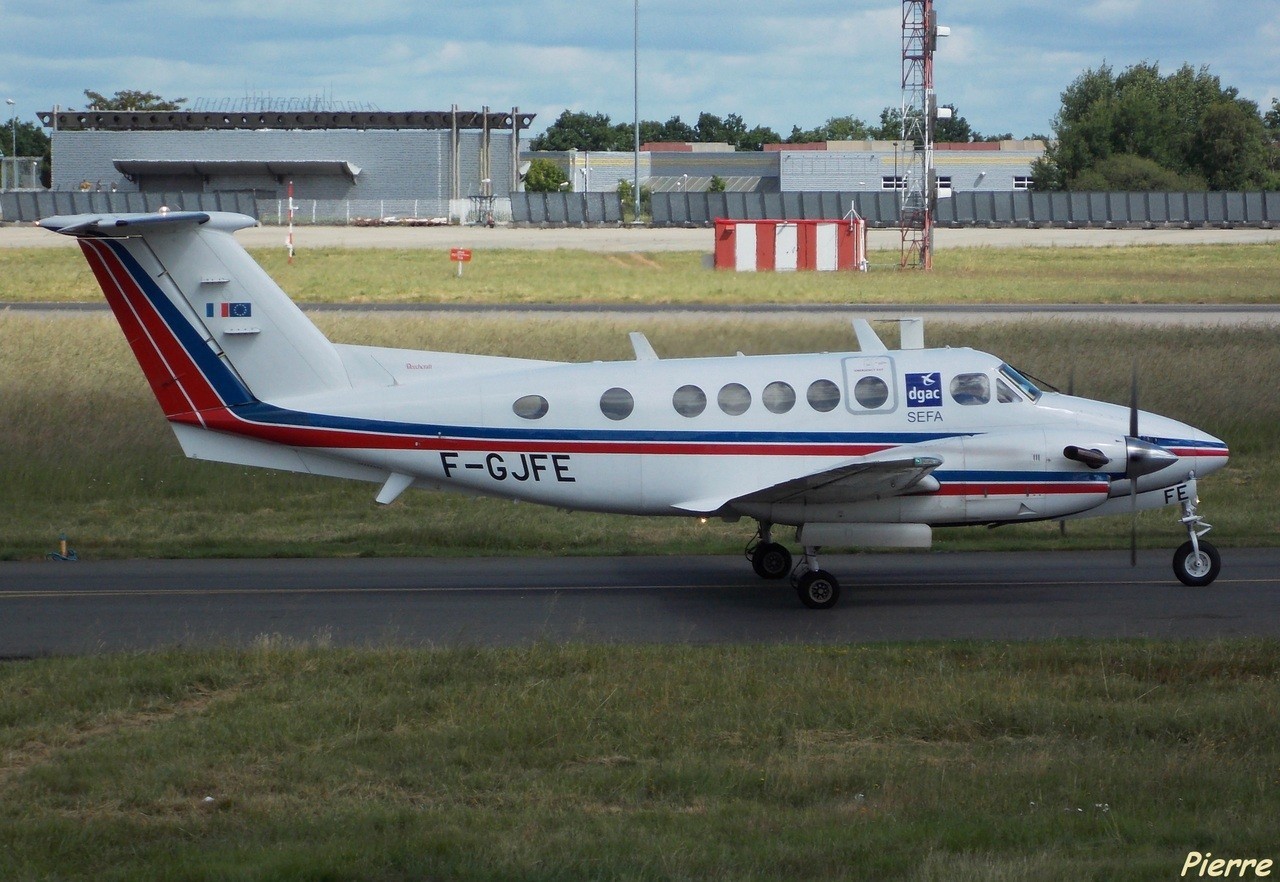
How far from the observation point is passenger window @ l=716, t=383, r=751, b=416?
13055mm

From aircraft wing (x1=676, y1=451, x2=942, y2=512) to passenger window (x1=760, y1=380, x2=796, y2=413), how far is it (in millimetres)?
854

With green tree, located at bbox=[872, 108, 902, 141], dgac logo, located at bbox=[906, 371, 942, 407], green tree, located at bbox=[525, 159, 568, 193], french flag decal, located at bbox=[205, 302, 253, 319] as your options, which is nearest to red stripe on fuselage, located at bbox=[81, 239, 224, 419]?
french flag decal, located at bbox=[205, 302, 253, 319]

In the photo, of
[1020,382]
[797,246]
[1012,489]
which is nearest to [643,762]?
[1012,489]

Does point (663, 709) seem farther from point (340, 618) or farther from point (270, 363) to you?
point (270, 363)

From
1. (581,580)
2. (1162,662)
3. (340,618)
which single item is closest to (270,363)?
(340,618)

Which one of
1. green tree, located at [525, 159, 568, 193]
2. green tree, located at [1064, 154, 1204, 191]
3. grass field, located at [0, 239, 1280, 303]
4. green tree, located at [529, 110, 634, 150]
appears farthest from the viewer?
green tree, located at [529, 110, 634, 150]

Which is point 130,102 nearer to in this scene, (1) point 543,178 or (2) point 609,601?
(1) point 543,178

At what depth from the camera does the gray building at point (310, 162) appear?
92438 mm

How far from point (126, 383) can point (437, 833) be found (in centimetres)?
2058

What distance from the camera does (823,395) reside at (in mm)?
13023

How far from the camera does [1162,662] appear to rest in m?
10.0

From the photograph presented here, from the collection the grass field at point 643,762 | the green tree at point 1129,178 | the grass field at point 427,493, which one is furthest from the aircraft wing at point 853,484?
the green tree at point 1129,178

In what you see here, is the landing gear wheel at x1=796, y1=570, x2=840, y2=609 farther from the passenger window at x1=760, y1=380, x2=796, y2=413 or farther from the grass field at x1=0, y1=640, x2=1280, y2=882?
the grass field at x1=0, y1=640, x2=1280, y2=882

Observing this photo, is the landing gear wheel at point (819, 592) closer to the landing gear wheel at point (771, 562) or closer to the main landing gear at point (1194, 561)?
the landing gear wheel at point (771, 562)
